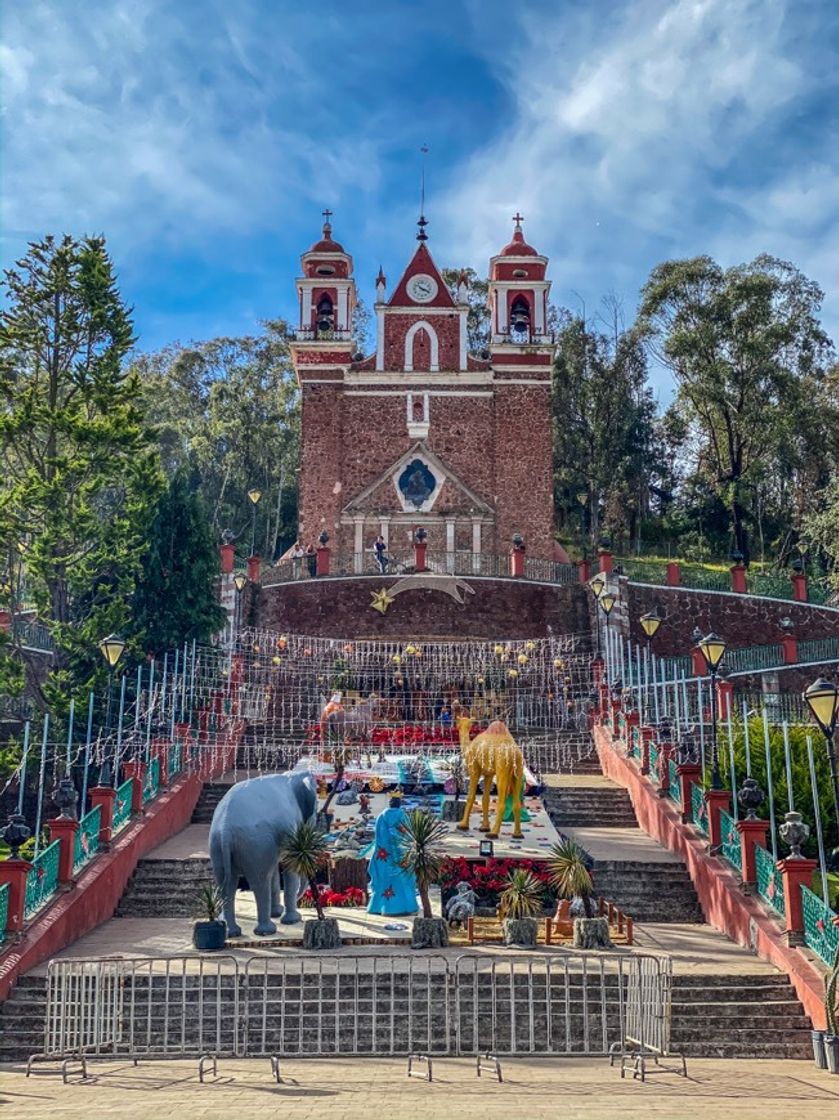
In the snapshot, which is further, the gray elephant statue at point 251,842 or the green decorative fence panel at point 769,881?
the green decorative fence panel at point 769,881

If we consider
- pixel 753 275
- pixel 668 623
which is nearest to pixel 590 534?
pixel 753 275

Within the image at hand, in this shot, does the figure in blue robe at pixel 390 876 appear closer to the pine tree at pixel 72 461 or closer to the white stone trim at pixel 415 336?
the pine tree at pixel 72 461

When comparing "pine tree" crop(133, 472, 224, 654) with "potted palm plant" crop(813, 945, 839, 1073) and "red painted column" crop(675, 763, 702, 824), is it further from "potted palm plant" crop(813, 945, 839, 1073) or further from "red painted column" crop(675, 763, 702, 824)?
"potted palm plant" crop(813, 945, 839, 1073)

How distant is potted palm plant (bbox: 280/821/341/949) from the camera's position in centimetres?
1237

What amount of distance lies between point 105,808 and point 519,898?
5.98 metres

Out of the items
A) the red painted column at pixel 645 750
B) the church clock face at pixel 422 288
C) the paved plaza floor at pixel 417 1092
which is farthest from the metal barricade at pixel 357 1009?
the church clock face at pixel 422 288

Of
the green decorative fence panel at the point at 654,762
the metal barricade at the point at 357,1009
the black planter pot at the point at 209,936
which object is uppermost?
the green decorative fence panel at the point at 654,762

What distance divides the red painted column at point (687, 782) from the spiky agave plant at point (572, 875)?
352 cm

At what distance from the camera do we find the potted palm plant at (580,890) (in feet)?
41.2

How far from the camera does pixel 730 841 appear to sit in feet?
49.5

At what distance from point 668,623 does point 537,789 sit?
1222 cm

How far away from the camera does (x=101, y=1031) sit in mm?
9953

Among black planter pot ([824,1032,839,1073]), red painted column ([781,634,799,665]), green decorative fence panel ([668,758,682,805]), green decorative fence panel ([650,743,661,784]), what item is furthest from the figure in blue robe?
red painted column ([781,634,799,665])

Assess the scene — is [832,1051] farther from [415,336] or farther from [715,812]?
[415,336]
